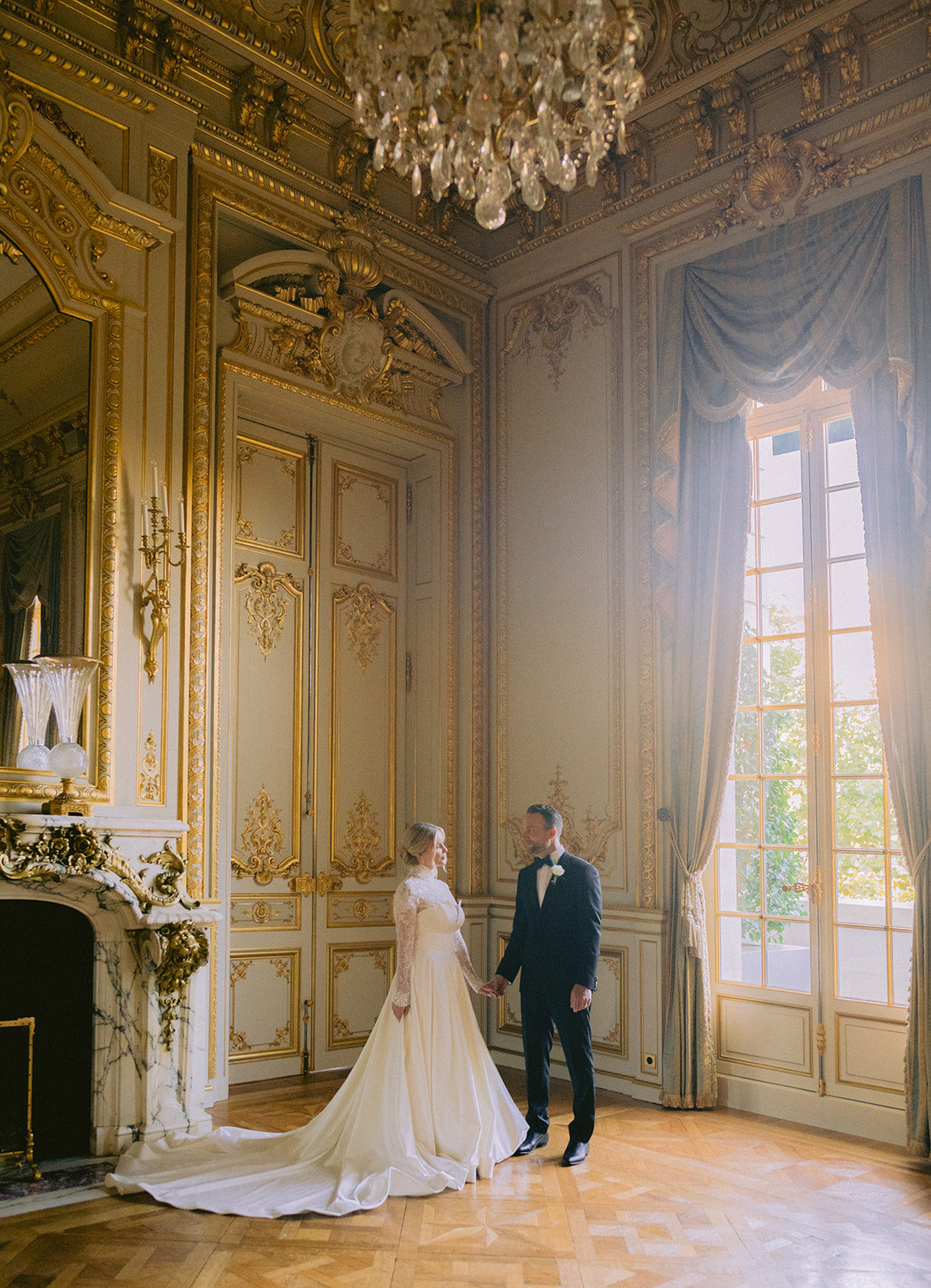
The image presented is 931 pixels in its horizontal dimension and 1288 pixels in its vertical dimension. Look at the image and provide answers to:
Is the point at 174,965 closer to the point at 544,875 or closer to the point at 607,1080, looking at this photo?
the point at 544,875

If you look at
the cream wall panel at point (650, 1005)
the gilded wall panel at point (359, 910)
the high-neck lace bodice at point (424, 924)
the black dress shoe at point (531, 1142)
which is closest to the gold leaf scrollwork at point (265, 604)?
the gilded wall panel at point (359, 910)

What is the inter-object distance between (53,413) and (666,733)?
3.25 m

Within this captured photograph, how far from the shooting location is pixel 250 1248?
3564mm

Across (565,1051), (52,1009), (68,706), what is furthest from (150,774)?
(565,1051)

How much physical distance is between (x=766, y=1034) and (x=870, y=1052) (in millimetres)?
518

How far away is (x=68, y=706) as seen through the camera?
15.0 feet

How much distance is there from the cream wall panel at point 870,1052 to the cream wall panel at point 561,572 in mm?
1322

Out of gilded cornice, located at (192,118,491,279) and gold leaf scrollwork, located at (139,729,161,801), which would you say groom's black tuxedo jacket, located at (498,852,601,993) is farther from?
gilded cornice, located at (192,118,491,279)

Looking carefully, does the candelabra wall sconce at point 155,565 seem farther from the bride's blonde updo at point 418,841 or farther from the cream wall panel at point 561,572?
the cream wall panel at point 561,572

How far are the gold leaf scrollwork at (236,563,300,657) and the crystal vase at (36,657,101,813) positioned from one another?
1422 millimetres

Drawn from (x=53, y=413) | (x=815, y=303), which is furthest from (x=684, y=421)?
(x=53, y=413)

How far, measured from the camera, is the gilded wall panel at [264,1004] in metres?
5.67

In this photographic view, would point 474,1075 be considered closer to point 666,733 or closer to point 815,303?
point 666,733

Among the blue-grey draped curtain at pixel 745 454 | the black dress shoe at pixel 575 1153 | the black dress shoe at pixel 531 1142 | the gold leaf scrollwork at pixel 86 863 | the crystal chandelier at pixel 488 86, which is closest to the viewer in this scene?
the crystal chandelier at pixel 488 86
